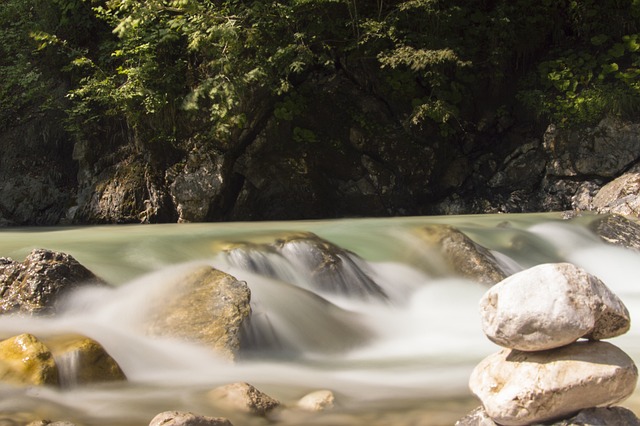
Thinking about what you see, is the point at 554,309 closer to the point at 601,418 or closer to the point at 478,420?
the point at 601,418

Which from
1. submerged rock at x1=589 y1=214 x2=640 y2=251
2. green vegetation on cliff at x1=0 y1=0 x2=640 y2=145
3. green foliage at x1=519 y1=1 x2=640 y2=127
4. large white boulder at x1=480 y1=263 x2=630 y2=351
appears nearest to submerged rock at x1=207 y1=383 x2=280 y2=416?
large white boulder at x1=480 y1=263 x2=630 y2=351

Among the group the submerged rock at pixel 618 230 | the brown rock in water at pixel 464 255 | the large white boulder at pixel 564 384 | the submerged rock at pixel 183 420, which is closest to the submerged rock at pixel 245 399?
the submerged rock at pixel 183 420

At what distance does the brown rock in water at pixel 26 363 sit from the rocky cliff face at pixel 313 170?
7.59 m

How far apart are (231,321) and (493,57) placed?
10.1 m

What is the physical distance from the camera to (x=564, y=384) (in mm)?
2689

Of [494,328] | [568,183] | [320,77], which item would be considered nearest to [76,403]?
[494,328]

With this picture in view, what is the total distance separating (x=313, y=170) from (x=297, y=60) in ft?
7.11

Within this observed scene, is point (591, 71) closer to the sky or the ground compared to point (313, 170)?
closer to the sky

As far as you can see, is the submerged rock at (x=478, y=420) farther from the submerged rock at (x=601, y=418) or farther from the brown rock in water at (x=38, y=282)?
the brown rock in water at (x=38, y=282)

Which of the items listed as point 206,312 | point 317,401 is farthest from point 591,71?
point 317,401

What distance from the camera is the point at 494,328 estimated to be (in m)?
2.79

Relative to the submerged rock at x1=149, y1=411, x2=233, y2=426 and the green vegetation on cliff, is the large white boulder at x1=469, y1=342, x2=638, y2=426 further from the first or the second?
the green vegetation on cliff

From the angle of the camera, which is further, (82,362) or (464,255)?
(464,255)

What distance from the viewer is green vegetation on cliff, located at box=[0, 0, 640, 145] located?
11211 mm
